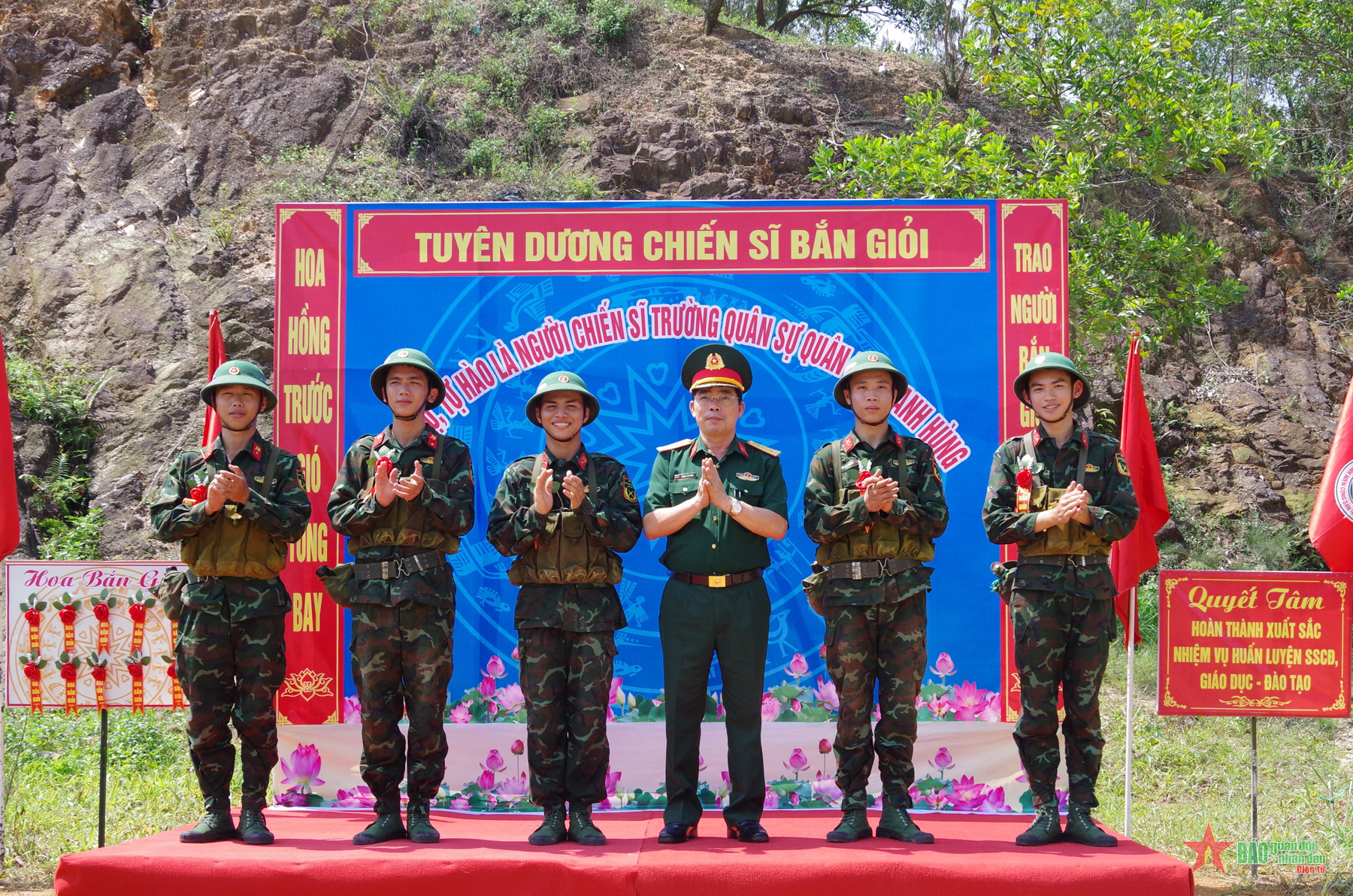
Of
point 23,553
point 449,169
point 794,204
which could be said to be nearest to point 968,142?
point 794,204

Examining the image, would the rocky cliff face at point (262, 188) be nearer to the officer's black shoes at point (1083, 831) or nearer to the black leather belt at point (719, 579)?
the black leather belt at point (719, 579)

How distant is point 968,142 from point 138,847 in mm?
7837

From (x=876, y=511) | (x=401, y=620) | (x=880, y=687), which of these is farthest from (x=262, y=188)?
(x=880, y=687)

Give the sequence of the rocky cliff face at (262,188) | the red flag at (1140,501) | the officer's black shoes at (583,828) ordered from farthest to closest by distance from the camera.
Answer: the rocky cliff face at (262,188) → the red flag at (1140,501) → the officer's black shoes at (583,828)

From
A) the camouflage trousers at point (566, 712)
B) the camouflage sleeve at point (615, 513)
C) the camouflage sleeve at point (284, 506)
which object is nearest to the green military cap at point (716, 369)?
the camouflage sleeve at point (615, 513)

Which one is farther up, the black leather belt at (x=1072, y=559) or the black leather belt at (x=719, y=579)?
the black leather belt at (x=1072, y=559)

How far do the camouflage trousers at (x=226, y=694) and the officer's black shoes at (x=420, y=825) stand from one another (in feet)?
2.26

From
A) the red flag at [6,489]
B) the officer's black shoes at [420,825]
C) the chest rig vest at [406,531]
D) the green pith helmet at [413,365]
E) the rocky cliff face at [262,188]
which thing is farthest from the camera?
the rocky cliff face at [262,188]

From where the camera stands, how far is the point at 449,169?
13602 millimetres

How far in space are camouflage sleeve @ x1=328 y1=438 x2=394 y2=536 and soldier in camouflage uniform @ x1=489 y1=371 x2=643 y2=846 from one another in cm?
54

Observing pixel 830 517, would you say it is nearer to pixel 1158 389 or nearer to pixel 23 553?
pixel 23 553

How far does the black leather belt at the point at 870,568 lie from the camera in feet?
15.3

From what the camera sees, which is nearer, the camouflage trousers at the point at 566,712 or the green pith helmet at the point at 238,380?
the camouflage trousers at the point at 566,712

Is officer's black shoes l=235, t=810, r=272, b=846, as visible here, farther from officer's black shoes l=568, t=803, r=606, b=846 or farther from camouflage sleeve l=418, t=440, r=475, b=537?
camouflage sleeve l=418, t=440, r=475, b=537
